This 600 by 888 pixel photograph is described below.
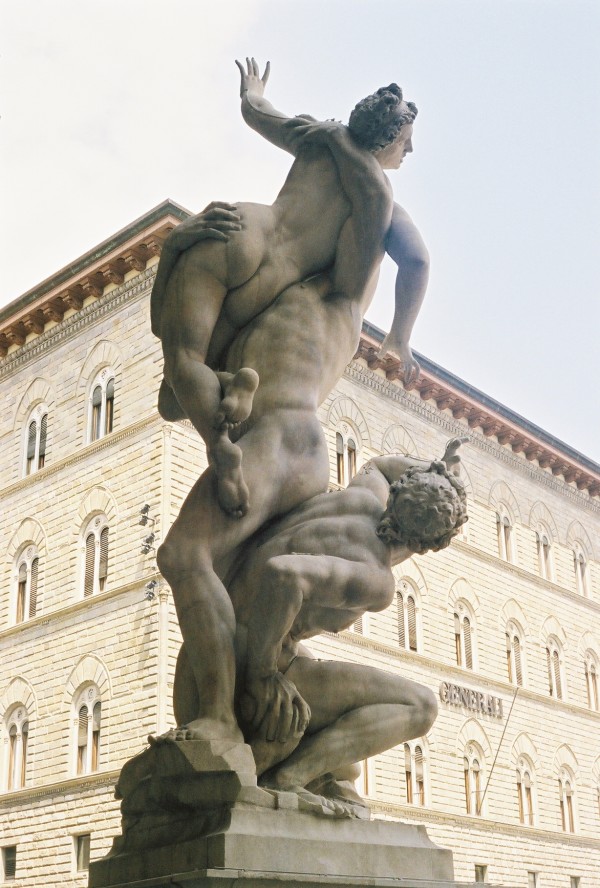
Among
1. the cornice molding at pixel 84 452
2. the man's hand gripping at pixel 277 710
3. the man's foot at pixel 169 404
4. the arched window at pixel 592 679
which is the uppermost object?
the cornice molding at pixel 84 452

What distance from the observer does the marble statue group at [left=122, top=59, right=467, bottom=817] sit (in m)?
3.86

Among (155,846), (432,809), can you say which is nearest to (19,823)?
(432,809)

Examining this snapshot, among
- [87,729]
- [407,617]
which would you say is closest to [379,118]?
[87,729]

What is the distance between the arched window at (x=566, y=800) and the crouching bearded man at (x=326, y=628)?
3024 cm

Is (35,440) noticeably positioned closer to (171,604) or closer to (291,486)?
(171,604)

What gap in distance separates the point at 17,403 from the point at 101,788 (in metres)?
9.12

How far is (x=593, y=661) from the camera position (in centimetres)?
3619

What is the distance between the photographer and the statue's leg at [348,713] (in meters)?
3.91

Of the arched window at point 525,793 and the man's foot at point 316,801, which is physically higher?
the arched window at point 525,793

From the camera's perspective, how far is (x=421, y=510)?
405 cm

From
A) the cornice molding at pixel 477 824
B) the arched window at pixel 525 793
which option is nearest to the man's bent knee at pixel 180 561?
the cornice molding at pixel 477 824

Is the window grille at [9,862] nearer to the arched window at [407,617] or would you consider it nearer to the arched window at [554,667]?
the arched window at [407,617]

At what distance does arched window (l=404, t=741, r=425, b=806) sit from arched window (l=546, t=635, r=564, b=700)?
22.3ft

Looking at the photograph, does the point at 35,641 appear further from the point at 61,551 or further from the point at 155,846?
the point at 155,846
